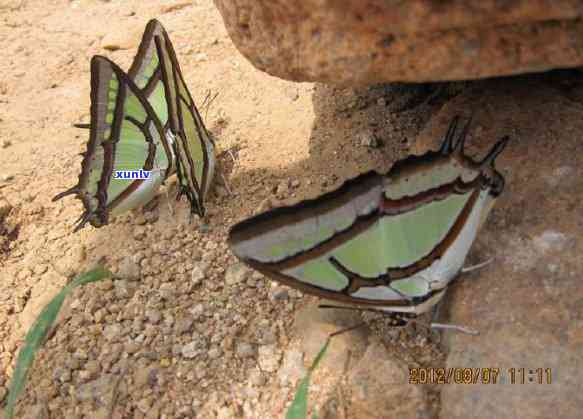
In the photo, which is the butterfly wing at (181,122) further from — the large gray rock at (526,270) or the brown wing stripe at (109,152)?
the large gray rock at (526,270)

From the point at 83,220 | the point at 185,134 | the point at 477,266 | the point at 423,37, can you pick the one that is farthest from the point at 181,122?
the point at 477,266

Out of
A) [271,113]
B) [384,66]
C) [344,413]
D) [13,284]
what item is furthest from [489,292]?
[13,284]

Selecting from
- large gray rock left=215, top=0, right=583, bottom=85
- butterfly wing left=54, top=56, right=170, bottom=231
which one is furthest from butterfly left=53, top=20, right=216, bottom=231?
large gray rock left=215, top=0, right=583, bottom=85

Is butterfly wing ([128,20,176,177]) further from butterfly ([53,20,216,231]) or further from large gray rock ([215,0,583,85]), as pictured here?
large gray rock ([215,0,583,85])

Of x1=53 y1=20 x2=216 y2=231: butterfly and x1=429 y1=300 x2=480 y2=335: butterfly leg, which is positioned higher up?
x1=53 y1=20 x2=216 y2=231: butterfly

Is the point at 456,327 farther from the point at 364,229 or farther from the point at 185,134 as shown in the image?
the point at 185,134

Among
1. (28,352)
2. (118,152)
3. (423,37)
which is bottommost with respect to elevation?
(28,352)

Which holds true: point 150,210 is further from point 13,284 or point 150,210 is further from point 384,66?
point 384,66
